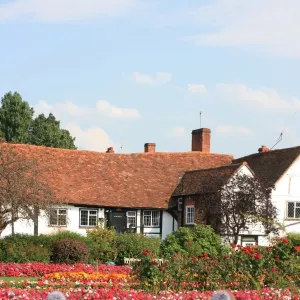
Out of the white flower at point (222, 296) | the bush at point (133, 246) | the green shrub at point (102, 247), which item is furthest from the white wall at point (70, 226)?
the white flower at point (222, 296)

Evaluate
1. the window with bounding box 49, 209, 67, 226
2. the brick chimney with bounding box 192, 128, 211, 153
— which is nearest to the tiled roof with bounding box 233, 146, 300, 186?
the brick chimney with bounding box 192, 128, 211, 153

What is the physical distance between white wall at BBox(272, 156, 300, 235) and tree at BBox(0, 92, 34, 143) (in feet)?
85.6

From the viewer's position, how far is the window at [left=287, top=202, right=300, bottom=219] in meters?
41.5

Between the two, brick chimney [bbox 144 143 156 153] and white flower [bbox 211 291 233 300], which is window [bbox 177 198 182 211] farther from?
white flower [bbox 211 291 233 300]

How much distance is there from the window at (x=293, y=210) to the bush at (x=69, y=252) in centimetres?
1620

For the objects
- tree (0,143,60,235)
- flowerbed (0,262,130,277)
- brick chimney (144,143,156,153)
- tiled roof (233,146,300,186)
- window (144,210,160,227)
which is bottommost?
flowerbed (0,262,130,277)

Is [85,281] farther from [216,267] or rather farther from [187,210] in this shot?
[187,210]

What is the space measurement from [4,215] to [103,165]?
14418mm

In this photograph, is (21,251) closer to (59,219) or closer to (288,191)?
(59,219)

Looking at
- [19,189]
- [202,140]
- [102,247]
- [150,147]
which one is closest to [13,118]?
[150,147]

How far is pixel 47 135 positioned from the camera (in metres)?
61.3

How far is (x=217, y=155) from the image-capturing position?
49.4 meters

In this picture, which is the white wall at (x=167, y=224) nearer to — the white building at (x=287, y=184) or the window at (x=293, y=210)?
the white building at (x=287, y=184)

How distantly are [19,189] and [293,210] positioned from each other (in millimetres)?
18621
